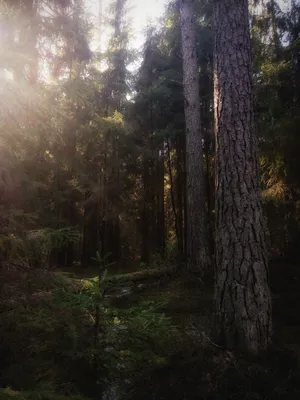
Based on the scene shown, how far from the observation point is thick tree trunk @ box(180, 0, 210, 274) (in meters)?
9.37

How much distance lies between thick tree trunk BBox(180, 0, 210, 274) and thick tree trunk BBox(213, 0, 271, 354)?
16.6 ft

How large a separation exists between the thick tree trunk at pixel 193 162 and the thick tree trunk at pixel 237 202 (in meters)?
5.05

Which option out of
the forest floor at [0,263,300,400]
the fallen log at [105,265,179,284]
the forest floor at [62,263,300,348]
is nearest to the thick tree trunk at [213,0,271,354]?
the forest floor at [0,263,300,400]

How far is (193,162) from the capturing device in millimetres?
9797

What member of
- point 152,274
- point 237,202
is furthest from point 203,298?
point 237,202

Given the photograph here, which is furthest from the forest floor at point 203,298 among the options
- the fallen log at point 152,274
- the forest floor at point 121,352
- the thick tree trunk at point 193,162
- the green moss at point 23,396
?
the green moss at point 23,396

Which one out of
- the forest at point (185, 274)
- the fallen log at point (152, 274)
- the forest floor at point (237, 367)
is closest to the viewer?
the forest at point (185, 274)

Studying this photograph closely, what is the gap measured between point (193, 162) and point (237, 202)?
18.9 ft

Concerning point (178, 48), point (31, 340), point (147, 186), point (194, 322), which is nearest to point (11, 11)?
point (31, 340)

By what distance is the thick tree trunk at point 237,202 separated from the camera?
156 inches

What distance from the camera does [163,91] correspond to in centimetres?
1525

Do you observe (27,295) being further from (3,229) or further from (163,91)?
(163,91)

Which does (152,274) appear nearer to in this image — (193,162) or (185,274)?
(185,274)

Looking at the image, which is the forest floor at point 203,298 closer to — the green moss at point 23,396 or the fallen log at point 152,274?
the fallen log at point 152,274
